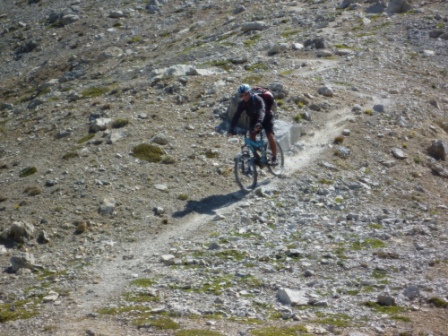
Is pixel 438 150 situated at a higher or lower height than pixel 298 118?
lower

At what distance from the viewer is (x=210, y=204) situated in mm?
24969

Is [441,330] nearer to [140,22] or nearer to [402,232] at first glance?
[402,232]

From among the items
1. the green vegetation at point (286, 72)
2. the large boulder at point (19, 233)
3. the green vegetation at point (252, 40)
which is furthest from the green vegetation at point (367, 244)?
the green vegetation at point (252, 40)

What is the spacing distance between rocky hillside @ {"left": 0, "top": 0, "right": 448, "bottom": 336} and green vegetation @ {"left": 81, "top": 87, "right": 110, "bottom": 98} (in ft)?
0.77

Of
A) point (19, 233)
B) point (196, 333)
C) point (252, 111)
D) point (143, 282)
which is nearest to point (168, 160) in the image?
point (252, 111)

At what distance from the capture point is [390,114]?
32656 millimetres

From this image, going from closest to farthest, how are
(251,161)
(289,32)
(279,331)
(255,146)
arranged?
(279,331) < (251,161) < (255,146) < (289,32)

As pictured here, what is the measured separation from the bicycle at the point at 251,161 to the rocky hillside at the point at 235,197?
603 millimetres

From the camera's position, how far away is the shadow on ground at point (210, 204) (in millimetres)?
24375

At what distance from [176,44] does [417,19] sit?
1774cm

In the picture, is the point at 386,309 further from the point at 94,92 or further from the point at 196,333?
the point at 94,92

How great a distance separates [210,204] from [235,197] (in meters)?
0.93

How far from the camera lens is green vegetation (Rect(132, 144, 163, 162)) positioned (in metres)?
28.3

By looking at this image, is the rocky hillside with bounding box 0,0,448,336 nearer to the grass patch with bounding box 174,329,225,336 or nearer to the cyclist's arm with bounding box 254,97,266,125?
the grass patch with bounding box 174,329,225,336
